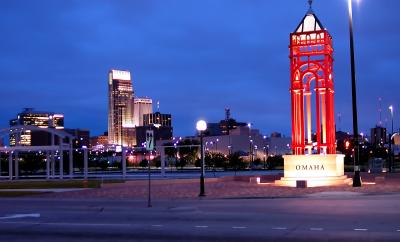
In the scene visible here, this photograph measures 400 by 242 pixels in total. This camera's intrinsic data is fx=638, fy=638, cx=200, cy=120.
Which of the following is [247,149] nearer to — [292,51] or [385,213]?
[292,51]

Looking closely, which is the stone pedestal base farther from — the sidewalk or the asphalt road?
the asphalt road

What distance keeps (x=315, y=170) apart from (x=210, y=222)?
864 inches

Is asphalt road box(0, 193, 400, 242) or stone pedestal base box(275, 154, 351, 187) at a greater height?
stone pedestal base box(275, 154, 351, 187)

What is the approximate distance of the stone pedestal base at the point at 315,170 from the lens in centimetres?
3788

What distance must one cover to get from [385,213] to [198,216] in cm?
557

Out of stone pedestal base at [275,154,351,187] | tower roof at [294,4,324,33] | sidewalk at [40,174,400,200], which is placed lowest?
sidewalk at [40,174,400,200]

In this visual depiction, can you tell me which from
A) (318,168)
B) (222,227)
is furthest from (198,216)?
(318,168)

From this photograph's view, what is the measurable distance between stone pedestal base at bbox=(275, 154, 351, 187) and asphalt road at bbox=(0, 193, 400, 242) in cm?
1261

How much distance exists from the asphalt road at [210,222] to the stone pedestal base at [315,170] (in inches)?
496

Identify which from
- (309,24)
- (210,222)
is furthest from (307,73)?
(210,222)

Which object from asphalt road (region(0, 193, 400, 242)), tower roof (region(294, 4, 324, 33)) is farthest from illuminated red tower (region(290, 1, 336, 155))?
asphalt road (region(0, 193, 400, 242))

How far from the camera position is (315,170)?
38.4 m

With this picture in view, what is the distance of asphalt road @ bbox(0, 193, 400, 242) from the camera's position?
14.4 m

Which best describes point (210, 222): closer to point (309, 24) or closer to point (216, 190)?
point (216, 190)
